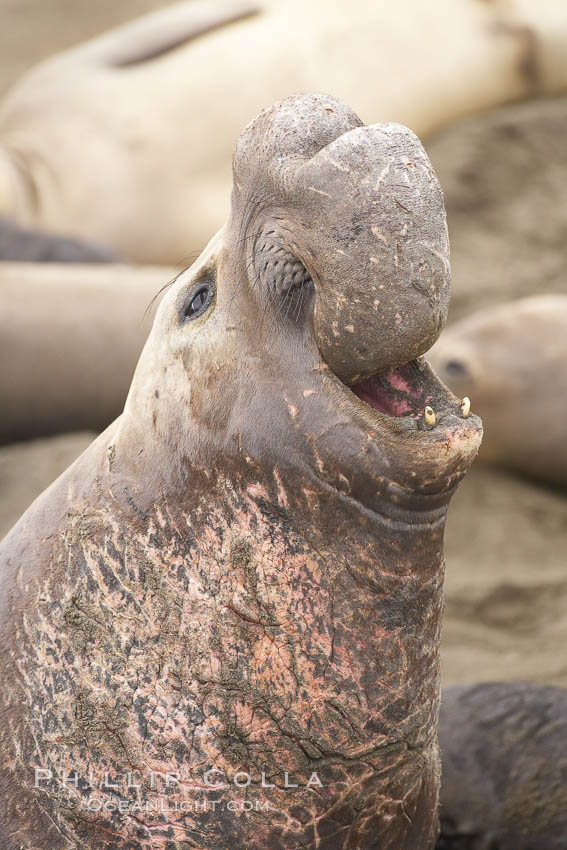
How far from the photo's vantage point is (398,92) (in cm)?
590

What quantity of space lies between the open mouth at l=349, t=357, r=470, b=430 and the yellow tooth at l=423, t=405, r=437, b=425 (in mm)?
16

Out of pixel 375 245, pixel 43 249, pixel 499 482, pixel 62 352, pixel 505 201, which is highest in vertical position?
pixel 375 245

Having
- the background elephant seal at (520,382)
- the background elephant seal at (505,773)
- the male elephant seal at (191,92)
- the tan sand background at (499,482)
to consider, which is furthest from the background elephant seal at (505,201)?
the background elephant seal at (505,773)

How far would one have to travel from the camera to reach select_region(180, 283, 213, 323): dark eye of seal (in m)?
1.65

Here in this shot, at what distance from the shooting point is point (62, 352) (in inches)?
162

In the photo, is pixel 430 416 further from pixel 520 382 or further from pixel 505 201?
pixel 505 201

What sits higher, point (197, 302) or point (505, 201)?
point (197, 302)

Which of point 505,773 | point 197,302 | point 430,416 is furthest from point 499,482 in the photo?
point 430,416

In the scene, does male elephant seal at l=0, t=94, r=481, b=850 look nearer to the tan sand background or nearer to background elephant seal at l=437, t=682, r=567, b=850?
background elephant seal at l=437, t=682, r=567, b=850

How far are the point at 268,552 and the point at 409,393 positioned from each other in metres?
0.26

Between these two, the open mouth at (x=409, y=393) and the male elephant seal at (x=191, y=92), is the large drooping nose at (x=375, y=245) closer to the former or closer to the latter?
the open mouth at (x=409, y=393)

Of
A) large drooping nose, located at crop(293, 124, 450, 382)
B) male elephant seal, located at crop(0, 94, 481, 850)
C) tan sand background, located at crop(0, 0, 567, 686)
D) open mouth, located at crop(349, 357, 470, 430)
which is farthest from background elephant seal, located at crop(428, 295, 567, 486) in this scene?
large drooping nose, located at crop(293, 124, 450, 382)

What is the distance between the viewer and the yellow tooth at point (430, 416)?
4.79 feet

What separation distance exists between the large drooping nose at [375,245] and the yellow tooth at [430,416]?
0.23 ft
